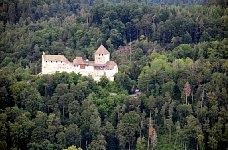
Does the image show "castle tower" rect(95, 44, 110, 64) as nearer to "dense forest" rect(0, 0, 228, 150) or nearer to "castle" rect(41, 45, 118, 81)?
"castle" rect(41, 45, 118, 81)

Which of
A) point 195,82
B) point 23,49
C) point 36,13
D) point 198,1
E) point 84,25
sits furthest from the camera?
point 198,1

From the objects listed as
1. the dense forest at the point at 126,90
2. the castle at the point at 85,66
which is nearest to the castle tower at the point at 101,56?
the castle at the point at 85,66

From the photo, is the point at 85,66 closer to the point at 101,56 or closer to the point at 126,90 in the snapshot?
the point at 101,56

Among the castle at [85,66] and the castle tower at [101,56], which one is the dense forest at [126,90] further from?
the castle tower at [101,56]

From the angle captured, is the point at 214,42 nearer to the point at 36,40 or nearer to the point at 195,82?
the point at 195,82

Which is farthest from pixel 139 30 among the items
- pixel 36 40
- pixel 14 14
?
pixel 14 14

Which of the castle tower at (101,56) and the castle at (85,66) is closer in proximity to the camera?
the castle at (85,66)
